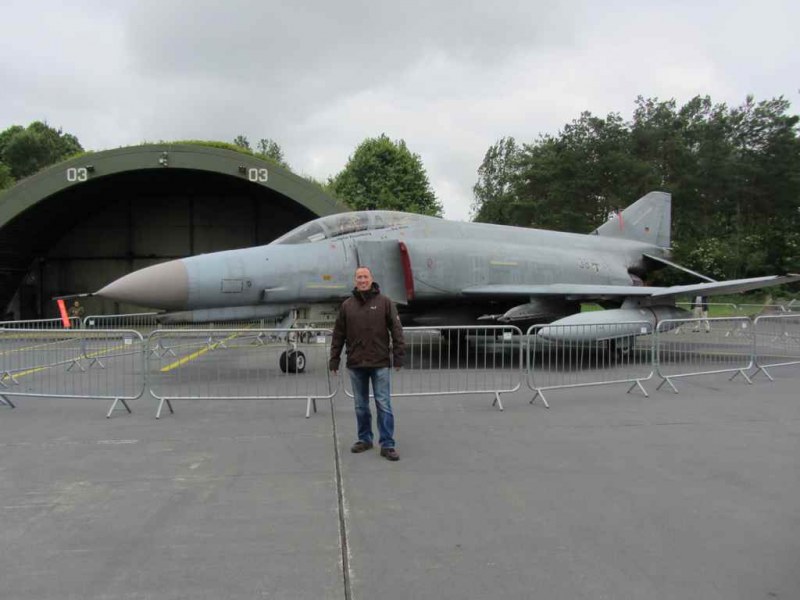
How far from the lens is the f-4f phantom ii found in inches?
320

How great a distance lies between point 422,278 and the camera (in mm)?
9953

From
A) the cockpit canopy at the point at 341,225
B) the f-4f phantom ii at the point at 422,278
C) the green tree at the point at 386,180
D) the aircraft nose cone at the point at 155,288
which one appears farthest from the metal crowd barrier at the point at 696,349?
the green tree at the point at 386,180

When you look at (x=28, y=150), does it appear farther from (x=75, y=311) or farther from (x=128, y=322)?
(x=128, y=322)

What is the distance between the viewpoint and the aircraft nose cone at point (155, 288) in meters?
7.59

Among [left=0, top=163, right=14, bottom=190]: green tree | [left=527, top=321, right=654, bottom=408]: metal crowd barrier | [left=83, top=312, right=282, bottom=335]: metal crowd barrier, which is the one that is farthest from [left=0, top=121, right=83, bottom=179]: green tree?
[left=527, top=321, right=654, bottom=408]: metal crowd barrier

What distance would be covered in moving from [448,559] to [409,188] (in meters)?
47.6

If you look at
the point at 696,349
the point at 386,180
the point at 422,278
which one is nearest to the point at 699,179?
the point at 386,180

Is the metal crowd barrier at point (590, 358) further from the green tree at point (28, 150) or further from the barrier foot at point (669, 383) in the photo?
the green tree at point (28, 150)

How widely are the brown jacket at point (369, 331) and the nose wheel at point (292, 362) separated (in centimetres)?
343

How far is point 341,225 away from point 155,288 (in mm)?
3308

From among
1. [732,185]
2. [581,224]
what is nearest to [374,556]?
[581,224]

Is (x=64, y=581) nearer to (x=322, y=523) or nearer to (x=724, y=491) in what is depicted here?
(x=322, y=523)

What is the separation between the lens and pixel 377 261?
31.8ft

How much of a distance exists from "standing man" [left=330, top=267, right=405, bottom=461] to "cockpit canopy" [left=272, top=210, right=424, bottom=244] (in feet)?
15.5
